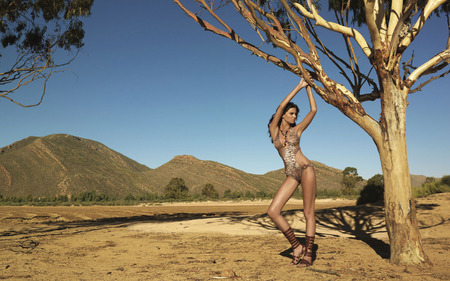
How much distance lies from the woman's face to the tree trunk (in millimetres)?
1116

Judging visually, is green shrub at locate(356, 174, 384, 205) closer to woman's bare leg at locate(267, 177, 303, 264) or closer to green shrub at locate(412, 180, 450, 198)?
green shrub at locate(412, 180, 450, 198)

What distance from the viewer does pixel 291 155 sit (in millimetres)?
3918

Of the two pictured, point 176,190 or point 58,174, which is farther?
point 58,174

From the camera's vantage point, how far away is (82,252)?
5.57 m

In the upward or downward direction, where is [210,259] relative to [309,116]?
downward

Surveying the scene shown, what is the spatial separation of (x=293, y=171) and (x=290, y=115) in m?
0.73

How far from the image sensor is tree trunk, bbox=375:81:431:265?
376 cm

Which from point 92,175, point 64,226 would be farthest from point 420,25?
point 92,175

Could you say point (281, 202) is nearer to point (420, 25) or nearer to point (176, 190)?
point (420, 25)

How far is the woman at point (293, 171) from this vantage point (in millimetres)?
3783

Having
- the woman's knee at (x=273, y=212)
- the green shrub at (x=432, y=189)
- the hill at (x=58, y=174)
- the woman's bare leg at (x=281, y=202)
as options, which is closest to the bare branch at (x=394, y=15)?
the woman's bare leg at (x=281, y=202)

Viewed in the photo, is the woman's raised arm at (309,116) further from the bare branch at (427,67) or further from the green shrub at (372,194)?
the green shrub at (372,194)

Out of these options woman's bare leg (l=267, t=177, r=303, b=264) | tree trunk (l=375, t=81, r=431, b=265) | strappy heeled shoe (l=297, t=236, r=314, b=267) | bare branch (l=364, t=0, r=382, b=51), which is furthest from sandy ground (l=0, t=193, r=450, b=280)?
bare branch (l=364, t=0, r=382, b=51)

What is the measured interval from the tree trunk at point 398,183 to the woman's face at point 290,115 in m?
1.12
